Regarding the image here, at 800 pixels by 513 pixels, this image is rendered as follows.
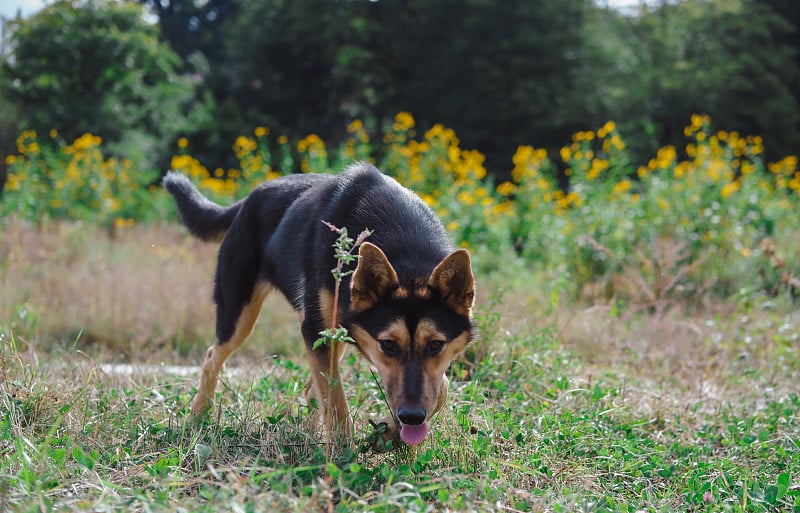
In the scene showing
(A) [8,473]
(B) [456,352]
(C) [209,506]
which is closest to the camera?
(C) [209,506]

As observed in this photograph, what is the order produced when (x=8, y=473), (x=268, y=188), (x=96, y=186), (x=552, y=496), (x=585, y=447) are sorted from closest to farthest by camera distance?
(x=8, y=473) < (x=552, y=496) < (x=585, y=447) < (x=268, y=188) < (x=96, y=186)

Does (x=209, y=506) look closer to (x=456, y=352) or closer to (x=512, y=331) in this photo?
(x=456, y=352)

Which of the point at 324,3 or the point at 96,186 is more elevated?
the point at 324,3

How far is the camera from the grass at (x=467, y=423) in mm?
2996

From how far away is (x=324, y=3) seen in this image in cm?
2419

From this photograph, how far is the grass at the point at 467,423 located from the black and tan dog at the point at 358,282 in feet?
0.93

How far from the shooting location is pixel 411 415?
128 inches

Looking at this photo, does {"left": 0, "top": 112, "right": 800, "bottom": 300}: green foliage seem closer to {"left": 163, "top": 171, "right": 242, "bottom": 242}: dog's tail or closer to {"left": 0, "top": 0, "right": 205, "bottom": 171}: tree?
{"left": 163, "top": 171, "right": 242, "bottom": 242}: dog's tail

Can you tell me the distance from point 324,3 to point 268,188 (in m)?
20.7

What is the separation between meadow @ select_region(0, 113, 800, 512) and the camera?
3.19 metres

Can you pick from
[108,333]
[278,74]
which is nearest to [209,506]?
[108,333]

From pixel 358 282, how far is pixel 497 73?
21.2 meters

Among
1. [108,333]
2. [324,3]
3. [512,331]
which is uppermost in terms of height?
[324,3]

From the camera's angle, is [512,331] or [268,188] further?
[512,331]
